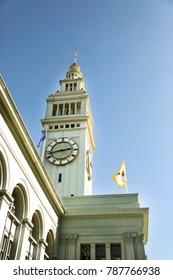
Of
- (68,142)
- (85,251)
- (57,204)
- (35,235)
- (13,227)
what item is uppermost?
(68,142)

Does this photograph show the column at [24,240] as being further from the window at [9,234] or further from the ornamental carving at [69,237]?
the ornamental carving at [69,237]

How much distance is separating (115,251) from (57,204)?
7.15m

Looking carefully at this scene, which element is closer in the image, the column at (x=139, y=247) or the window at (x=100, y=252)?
the column at (x=139, y=247)

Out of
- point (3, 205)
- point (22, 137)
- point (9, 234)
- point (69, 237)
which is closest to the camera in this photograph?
point (3, 205)

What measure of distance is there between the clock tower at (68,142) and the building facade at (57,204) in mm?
141

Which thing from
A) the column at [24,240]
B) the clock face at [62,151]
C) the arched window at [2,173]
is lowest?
the column at [24,240]

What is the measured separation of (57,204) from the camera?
28.6 meters

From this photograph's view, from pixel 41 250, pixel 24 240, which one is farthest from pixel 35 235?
pixel 24 240

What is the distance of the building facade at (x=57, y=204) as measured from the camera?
65.8 feet

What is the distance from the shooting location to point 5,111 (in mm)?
19516

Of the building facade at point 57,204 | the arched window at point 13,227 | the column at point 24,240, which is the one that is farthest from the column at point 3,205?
the column at point 24,240

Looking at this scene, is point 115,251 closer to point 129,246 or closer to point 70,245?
point 129,246

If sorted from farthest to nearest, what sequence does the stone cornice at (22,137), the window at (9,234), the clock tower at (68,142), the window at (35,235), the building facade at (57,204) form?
1. the clock tower at (68,142)
2. the window at (35,235)
3. the building facade at (57,204)
4. the window at (9,234)
5. the stone cornice at (22,137)
